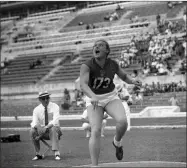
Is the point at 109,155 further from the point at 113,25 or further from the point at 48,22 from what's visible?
the point at 48,22

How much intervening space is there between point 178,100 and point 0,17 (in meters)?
37.9

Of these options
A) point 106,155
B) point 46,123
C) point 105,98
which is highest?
point 105,98

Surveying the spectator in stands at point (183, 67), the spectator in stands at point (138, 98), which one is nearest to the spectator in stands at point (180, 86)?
the spectator in stands at point (183, 67)

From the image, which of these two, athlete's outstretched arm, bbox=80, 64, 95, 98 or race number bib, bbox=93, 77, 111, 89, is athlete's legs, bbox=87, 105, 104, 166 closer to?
race number bib, bbox=93, 77, 111, 89

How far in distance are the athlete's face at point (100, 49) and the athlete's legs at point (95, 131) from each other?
0.85m

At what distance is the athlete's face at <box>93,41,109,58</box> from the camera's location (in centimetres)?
573

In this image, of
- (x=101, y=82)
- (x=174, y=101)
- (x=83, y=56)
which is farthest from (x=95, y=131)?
(x=83, y=56)

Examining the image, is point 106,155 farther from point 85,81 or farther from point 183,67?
point 183,67

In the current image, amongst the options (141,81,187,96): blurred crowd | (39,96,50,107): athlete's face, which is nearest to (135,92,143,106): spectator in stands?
(141,81,187,96): blurred crowd

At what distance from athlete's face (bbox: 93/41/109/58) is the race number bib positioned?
0.34m

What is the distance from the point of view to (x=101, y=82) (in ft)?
20.2

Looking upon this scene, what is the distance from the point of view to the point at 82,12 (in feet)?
169

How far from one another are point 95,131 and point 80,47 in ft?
121

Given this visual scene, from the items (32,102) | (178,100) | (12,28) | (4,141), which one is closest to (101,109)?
(4,141)
